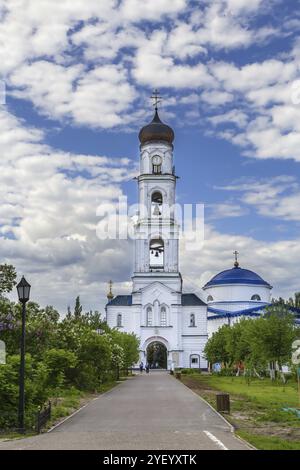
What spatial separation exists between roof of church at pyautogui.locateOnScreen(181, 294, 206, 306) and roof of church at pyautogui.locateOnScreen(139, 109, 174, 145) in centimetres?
1846

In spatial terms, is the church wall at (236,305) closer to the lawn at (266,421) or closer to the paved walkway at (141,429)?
the lawn at (266,421)

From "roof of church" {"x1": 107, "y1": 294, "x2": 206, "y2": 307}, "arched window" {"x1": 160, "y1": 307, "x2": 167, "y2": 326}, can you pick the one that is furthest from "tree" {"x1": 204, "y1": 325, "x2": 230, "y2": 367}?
"roof of church" {"x1": 107, "y1": 294, "x2": 206, "y2": 307}

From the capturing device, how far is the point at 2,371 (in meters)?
16.6

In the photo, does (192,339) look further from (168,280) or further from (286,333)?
(286,333)

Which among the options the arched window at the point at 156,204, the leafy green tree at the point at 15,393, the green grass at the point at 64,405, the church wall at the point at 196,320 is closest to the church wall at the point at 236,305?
the church wall at the point at 196,320

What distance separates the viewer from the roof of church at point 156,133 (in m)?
71.9

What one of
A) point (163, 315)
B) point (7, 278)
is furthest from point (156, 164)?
point (7, 278)

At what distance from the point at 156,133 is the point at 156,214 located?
31.0 feet

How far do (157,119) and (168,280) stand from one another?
64.0ft

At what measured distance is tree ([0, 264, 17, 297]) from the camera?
2247 centimetres

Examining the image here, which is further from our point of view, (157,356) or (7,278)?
(157,356)

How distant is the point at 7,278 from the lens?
74.2 feet

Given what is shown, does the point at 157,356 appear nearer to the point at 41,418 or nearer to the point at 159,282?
the point at 159,282

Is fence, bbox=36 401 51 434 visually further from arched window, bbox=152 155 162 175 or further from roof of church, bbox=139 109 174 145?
roof of church, bbox=139 109 174 145
